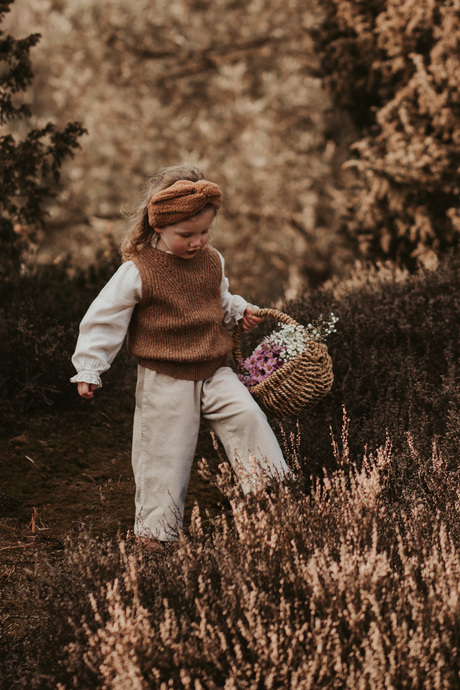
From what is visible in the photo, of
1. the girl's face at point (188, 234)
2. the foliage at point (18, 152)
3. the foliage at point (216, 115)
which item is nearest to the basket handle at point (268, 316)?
the girl's face at point (188, 234)

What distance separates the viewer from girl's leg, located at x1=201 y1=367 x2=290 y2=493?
2992 mm

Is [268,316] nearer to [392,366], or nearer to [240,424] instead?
[240,424]

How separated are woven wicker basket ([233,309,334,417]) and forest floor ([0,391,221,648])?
2.60ft

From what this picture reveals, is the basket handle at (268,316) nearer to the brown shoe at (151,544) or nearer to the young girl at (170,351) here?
the young girl at (170,351)

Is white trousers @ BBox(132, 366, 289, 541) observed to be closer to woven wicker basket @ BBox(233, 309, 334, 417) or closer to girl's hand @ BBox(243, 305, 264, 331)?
woven wicker basket @ BBox(233, 309, 334, 417)

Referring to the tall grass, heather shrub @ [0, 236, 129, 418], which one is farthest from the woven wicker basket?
heather shrub @ [0, 236, 129, 418]

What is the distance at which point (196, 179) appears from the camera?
3.08 meters

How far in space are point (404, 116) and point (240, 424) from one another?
5.29 m

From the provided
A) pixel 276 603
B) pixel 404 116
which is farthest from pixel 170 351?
pixel 404 116

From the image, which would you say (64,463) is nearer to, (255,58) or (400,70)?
(400,70)

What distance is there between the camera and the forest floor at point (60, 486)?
3.13 metres

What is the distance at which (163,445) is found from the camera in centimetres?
305

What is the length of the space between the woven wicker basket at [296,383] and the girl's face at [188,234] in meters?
0.44

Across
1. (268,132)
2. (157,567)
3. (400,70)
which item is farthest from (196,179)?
(268,132)
